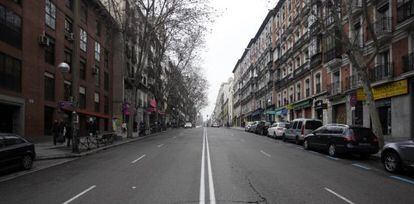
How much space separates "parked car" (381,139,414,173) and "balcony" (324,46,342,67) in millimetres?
21158

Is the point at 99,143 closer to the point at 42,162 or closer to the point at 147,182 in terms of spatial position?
the point at 42,162

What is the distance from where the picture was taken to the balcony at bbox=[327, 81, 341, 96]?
33844 mm

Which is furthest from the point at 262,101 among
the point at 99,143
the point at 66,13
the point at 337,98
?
the point at 99,143

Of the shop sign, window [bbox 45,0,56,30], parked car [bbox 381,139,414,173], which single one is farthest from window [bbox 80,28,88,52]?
parked car [bbox 381,139,414,173]

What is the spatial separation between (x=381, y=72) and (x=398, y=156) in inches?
604

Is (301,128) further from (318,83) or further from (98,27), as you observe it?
(98,27)

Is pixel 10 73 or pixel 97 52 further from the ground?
pixel 97 52

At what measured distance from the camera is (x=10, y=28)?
23.4 m

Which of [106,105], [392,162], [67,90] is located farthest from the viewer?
[106,105]

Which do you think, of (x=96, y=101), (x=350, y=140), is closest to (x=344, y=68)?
(x=350, y=140)

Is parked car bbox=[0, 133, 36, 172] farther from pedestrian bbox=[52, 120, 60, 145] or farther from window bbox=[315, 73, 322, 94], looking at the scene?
window bbox=[315, 73, 322, 94]

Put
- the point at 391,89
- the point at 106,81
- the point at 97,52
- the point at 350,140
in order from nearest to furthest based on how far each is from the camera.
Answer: the point at 350,140
the point at 391,89
the point at 97,52
the point at 106,81

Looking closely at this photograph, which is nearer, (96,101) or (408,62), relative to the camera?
(408,62)

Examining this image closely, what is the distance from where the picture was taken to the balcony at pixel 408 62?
75.8 feet
